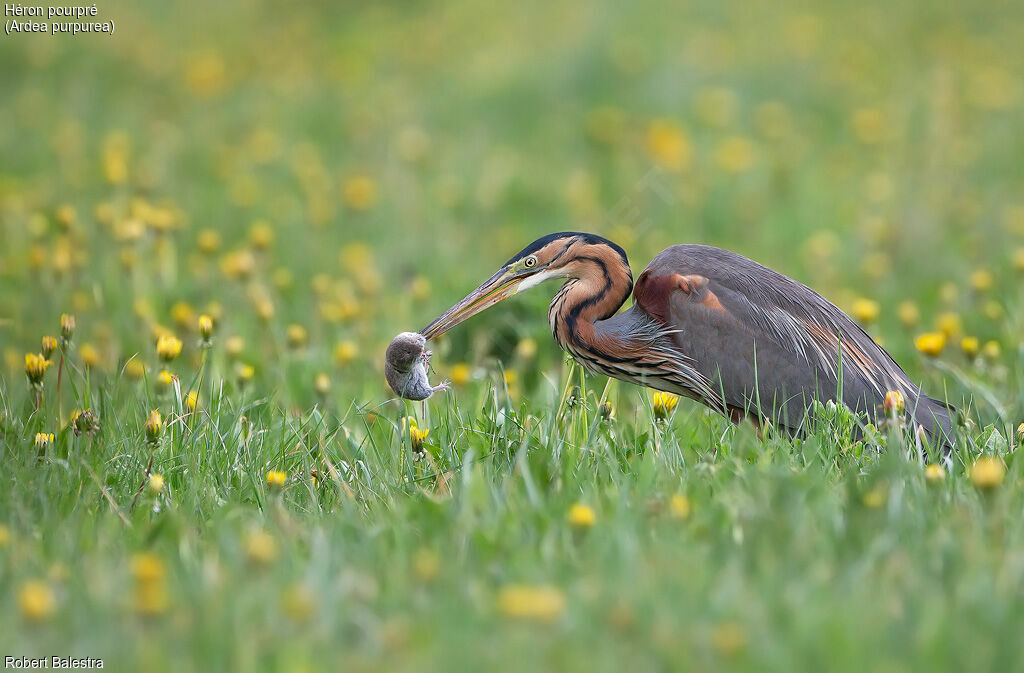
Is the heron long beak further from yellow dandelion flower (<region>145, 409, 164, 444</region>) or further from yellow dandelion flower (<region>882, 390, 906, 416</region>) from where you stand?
yellow dandelion flower (<region>882, 390, 906, 416</region>)

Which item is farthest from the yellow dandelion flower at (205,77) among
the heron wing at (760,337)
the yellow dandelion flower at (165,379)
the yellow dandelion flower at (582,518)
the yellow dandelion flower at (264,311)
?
the yellow dandelion flower at (582,518)

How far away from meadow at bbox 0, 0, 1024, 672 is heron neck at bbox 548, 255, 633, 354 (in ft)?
1.22

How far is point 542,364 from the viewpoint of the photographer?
607cm

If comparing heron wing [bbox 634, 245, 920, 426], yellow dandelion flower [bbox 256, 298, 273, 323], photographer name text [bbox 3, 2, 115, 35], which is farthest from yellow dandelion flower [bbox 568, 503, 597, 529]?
photographer name text [bbox 3, 2, 115, 35]

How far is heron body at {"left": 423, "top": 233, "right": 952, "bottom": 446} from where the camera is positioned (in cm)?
462

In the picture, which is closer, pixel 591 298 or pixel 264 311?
pixel 591 298

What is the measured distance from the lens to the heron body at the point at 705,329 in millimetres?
4621

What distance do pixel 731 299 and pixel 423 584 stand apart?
2226 millimetres

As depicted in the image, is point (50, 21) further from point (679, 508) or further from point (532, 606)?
point (532, 606)

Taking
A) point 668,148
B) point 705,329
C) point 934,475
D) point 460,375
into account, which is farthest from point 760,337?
point 668,148

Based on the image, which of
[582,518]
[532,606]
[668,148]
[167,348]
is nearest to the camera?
[532,606]

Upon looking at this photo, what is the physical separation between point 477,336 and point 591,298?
144cm

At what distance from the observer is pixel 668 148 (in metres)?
8.83

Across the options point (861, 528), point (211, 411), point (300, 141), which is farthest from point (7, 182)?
point (861, 528)
